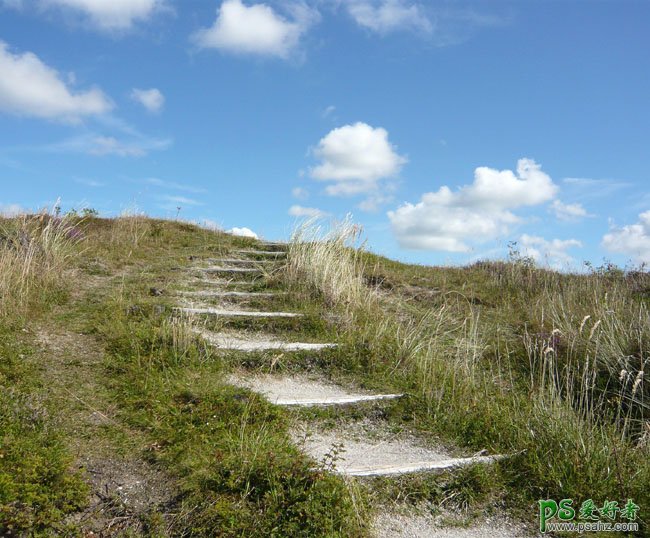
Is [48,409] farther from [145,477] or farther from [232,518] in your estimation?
[232,518]

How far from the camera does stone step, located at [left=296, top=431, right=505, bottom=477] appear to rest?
13.9 feet

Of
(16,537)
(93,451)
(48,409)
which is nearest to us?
(16,537)

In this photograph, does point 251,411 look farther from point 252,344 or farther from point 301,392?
point 252,344

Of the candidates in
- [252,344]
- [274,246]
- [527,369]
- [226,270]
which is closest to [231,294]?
[226,270]

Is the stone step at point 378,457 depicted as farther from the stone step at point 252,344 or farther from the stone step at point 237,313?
the stone step at point 237,313

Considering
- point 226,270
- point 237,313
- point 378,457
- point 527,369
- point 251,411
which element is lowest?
point 378,457

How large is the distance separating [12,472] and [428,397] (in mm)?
3687

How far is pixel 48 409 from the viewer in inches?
183

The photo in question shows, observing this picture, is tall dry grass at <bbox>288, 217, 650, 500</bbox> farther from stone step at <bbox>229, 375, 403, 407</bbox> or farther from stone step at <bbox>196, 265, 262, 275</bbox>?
stone step at <bbox>196, 265, 262, 275</bbox>

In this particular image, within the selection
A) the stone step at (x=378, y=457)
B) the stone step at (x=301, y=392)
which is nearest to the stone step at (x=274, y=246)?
the stone step at (x=301, y=392)

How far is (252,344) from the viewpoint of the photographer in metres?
6.64

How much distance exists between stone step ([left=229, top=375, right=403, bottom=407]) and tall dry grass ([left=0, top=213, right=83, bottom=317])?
3.19 metres

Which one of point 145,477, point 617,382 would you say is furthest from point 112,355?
point 617,382

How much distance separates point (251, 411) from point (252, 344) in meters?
1.89
